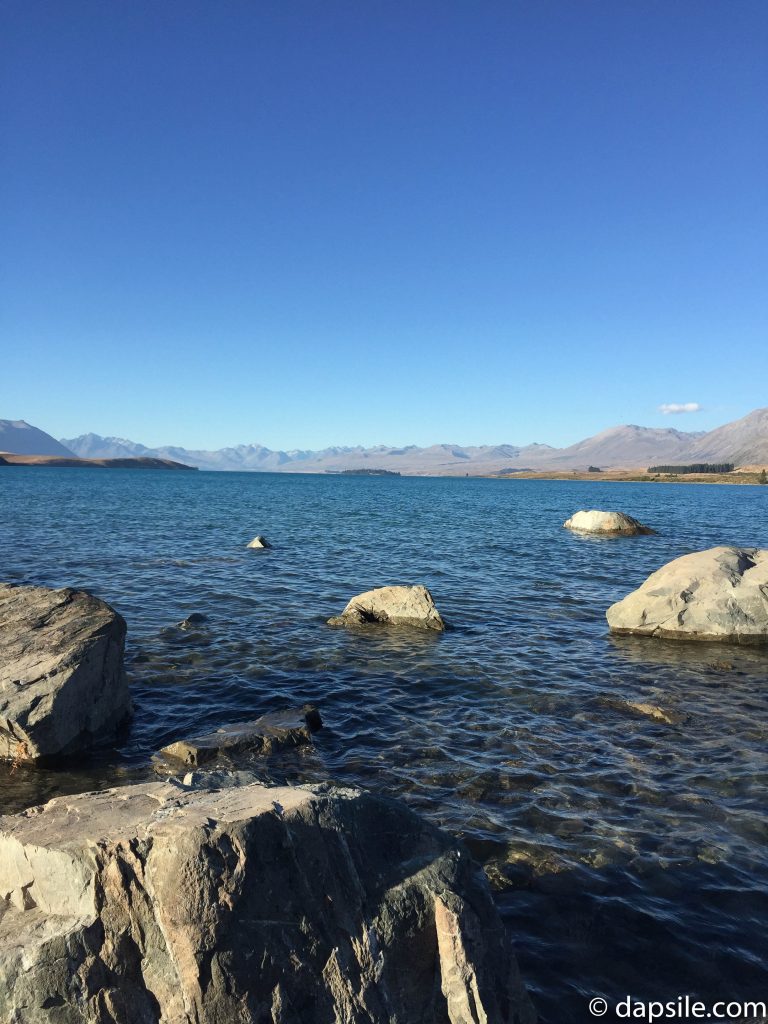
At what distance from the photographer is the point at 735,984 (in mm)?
6648

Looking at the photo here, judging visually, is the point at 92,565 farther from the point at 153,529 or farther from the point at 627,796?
the point at 627,796

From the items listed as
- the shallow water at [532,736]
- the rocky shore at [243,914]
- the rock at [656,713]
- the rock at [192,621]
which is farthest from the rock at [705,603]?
the rocky shore at [243,914]

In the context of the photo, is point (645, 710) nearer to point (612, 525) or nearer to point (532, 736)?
point (532, 736)

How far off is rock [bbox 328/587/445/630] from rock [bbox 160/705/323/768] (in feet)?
26.3

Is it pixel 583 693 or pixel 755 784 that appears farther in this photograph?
pixel 583 693

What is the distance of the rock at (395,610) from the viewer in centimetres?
2070

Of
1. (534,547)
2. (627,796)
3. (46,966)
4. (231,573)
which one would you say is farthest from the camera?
(534,547)

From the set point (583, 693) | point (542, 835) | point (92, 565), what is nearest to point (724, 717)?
point (583, 693)

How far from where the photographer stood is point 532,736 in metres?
12.5

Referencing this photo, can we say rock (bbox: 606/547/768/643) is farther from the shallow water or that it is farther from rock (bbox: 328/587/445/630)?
rock (bbox: 328/587/445/630)

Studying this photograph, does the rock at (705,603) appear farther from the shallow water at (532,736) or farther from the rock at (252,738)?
the rock at (252,738)

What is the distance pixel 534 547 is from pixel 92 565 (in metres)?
28.2

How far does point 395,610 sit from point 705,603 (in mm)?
10181

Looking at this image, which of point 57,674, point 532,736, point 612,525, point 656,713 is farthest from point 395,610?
point 612,525
